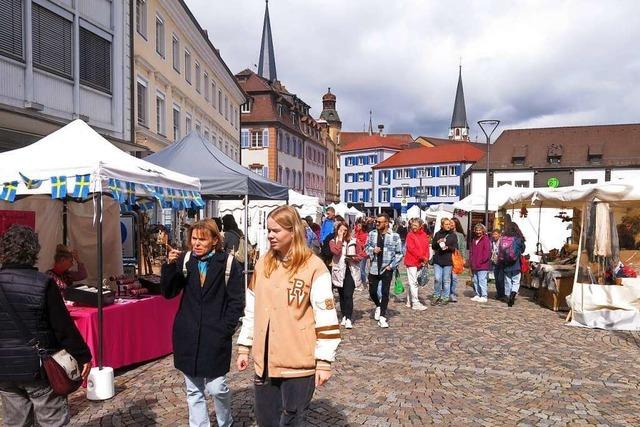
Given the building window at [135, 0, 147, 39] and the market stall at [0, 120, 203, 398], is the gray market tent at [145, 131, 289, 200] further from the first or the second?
the building window at [135, 0, 147, 39]

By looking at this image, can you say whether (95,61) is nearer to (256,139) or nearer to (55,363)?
(55,363)

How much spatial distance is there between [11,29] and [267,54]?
53.9 m

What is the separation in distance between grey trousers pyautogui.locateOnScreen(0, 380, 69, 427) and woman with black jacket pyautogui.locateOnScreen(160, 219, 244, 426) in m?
0.84

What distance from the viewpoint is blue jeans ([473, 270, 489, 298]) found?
1148 centimetres

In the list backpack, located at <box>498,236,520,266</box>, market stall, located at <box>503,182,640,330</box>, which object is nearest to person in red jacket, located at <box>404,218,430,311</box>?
backpack, located at <box>498,236,520,266</box>

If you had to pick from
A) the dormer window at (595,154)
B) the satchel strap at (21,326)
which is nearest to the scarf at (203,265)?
the satchel strap at (21,326)

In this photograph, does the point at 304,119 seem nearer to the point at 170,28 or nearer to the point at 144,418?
the point at 170,28

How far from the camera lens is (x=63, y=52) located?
12789 mm

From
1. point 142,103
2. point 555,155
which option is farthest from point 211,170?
point 555,155

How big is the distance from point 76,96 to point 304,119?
41893mm

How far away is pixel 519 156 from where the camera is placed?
49.7 meters

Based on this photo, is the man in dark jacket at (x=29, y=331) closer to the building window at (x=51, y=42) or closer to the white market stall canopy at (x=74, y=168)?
the white market stall canopy at (x=74, y=168)

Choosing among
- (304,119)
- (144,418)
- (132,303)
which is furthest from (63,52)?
(304,119)

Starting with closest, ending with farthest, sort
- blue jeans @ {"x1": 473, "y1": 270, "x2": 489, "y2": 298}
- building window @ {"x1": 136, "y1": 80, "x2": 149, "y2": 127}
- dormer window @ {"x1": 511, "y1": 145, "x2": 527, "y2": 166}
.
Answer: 1. blue jeans @ {"x1": 473, "y1": 270, "x2": 489, "y2": 298}
2. building window @ {"x1": 136, "y1": 80, "x2": 149, "y2": 127}
3. dormer window @ {"x1": 511, "y1": 145, "x2": 527, "y2": 166}
